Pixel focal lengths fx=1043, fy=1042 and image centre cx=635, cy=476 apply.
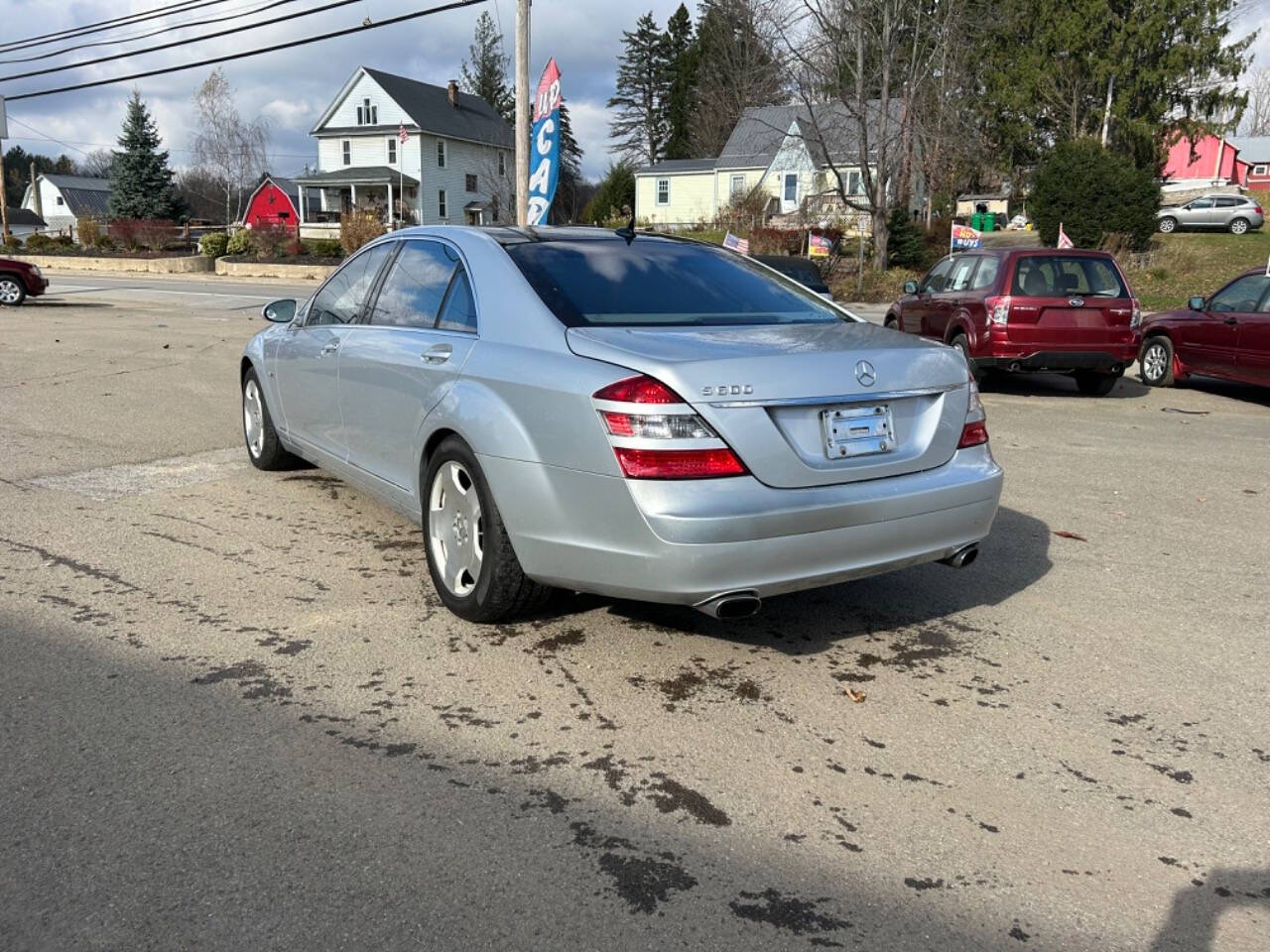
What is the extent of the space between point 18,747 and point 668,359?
242 centimetres

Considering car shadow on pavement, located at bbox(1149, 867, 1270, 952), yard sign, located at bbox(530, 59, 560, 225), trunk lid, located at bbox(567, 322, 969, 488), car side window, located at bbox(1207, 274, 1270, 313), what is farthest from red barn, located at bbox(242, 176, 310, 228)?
car shadow on pavement, located at bbox(1149, 867, 1270, 952)

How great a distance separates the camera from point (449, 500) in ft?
14.5

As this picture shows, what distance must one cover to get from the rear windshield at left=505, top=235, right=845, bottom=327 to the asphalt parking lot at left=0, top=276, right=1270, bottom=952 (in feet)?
4.30

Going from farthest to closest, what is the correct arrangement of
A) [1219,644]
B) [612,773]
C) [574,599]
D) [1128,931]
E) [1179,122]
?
1. [1179,122]
2. [574,599]
3. [1219,644]
4. [612,773]
5. [1128,931]

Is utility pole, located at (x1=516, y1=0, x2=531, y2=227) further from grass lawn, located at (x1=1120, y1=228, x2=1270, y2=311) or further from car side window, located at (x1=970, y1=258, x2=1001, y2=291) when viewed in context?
grass lawn, located at (x1=1120, y1=228, x2=1270, y2=311)

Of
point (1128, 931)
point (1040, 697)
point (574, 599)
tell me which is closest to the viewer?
point (1128, 931)

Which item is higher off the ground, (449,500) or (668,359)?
(668,359)

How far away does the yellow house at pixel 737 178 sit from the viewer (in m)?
54.0

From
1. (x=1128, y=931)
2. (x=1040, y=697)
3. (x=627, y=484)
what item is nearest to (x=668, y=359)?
(x=627, y=484)

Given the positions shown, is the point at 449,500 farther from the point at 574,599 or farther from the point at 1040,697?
the point at 1040,697

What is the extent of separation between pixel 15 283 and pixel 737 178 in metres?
45.0

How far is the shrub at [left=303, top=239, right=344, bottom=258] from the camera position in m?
41.0

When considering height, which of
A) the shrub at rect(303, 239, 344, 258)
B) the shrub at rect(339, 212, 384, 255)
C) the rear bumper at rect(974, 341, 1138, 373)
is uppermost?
the shrub at rect(339, 212, 384, 255)

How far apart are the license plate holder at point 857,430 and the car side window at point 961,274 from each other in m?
8.74
